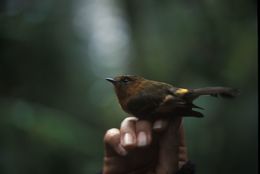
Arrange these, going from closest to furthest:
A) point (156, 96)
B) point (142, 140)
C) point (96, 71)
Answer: point (142, 140)
point (156, 96)
point (96, 71)

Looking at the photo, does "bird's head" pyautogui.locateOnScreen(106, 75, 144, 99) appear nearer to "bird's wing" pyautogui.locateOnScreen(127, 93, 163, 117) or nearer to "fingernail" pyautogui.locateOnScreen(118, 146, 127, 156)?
"bird's wing" pyautogui.locateOnScreen(127, 93, 163, 117)

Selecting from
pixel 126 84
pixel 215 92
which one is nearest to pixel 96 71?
pixel 126 84

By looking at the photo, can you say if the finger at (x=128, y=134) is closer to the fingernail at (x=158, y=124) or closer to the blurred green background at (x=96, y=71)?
the fingernail at (x=158, y=124)

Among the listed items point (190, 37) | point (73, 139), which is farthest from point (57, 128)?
point (190, 37)

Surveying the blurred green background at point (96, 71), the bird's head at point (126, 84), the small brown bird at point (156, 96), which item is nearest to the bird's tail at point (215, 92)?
the small brown bird at point (156, 96)

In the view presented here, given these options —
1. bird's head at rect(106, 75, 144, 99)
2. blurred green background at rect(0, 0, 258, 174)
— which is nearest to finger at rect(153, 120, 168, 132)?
bird's head at rect(106, 75, 144, 99)

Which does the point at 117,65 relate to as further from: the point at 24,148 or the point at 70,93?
the point at 24,148

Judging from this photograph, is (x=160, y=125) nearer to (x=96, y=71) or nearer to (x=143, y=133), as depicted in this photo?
(x=143, y=133)
